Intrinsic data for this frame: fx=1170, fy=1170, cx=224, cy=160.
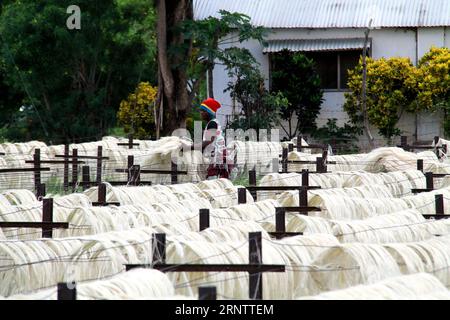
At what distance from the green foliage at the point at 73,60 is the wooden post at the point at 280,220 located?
67.1 ft

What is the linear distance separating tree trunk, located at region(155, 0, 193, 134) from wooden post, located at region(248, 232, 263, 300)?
17911 mm

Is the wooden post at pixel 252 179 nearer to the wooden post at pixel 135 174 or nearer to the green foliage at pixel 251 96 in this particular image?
the wooden post at pixel 135 174

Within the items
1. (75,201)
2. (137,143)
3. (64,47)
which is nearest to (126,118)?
(64,47)

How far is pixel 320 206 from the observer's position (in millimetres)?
10602

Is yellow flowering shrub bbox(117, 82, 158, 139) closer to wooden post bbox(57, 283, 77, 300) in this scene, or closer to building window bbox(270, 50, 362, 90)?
building window bbox(270, 50, 362, 90)

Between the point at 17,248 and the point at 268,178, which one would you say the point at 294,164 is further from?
the point at 17,248

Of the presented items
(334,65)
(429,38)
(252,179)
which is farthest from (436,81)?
(252,179)

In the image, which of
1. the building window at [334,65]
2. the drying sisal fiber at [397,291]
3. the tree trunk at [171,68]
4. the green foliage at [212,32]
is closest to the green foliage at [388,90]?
the building window at [334,65]

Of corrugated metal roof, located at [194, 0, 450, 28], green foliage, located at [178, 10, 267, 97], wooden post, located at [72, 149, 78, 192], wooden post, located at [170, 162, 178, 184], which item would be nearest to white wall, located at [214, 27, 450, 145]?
corrugated metal roof, located at [194, 0, 450, 28]

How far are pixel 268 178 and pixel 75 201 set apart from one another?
3.13 m

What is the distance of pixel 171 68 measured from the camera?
25.2 meters

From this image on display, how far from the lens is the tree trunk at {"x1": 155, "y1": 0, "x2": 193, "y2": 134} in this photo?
25094mm

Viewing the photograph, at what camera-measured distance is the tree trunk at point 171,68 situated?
25.1m

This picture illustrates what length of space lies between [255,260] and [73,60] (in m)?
23.7
